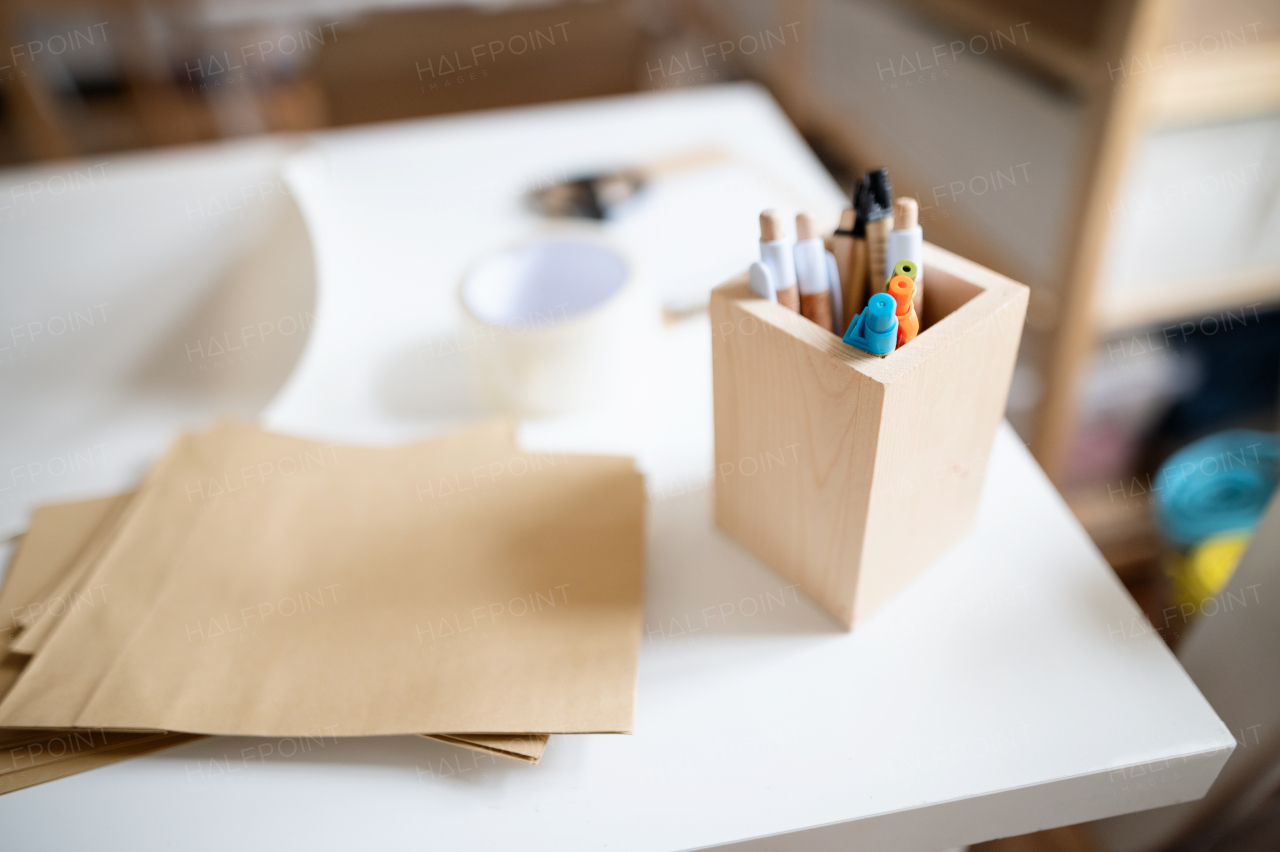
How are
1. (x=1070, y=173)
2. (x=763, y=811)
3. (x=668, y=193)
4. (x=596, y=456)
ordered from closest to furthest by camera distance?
(x=763, y=811), (x=596, y=456), (x=668, y=193), (x=1070, y=173)

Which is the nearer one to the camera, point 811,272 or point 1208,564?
point 811,272

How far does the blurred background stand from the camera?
1.01 m

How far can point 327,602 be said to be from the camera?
498 millimetres

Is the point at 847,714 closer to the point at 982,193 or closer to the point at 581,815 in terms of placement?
the point at 581,815

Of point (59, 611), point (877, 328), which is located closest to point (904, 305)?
point (877, 328)

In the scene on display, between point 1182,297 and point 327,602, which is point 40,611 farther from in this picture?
point 1182,297

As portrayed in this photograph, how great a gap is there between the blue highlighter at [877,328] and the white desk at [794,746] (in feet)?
0.63

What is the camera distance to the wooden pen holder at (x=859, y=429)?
40 centimetres

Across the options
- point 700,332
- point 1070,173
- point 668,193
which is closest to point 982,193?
point 1070,173

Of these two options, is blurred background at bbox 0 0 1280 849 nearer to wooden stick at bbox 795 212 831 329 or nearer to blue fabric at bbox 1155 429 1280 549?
blue fabric at bbox 1155 429 1280 549

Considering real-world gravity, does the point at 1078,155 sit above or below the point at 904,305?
below

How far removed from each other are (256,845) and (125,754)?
0.35 feet

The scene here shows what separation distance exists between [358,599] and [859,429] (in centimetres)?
32

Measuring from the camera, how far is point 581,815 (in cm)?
42
